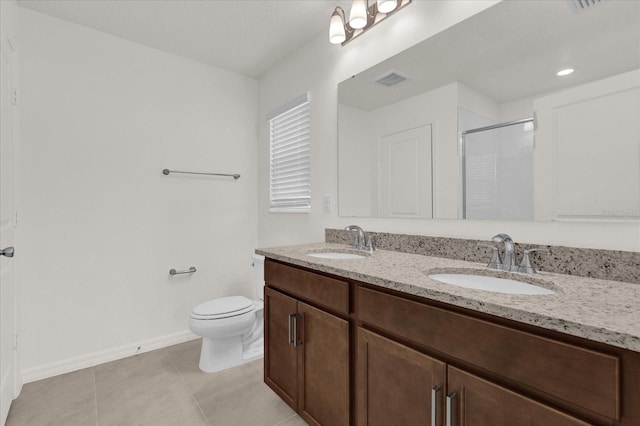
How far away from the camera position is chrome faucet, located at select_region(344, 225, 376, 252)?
175cm

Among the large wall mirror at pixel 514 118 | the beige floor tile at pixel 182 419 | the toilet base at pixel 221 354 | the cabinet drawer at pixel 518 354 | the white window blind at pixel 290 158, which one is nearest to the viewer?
the cabinet drawer at pixel 518 354

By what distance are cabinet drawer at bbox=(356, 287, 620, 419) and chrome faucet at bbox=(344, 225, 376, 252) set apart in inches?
28.7

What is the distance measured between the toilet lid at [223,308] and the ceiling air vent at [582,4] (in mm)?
2273

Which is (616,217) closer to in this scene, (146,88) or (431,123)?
(431,123)

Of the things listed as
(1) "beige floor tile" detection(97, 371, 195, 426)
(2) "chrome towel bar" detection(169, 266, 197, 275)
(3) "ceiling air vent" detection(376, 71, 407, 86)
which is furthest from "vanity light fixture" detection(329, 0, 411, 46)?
(1) "beige floor tile" detection(97, 371, 195, 426)

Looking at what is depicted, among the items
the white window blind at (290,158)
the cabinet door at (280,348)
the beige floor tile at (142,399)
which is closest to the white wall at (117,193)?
the white window blind at (290,158)

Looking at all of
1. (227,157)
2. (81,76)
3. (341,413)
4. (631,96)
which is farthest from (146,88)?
(631,96)

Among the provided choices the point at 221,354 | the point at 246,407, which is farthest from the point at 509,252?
the point at 221,354

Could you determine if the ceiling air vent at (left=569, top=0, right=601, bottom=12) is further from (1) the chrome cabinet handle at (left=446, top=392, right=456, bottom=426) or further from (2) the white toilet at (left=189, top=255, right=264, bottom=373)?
(2) the white toilet at (left=189, top=255, right=264, bottom=373)

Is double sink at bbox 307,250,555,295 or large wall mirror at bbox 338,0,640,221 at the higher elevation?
large wall mirror at bbox 338,0,640,221

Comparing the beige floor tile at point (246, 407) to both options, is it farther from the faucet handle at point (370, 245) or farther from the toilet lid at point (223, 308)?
the faucet handle at point (370, 245)

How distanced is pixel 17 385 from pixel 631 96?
128 inches

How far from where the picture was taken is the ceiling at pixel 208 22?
1.92 meters

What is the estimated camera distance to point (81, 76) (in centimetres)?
213
